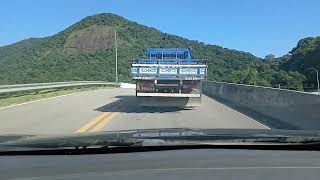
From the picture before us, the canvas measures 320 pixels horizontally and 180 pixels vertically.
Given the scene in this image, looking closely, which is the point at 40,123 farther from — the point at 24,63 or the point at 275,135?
the point at 24,63

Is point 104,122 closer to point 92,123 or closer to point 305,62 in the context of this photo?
point 92,123

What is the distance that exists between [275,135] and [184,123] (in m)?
11.9

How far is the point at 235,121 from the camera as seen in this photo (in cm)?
1800

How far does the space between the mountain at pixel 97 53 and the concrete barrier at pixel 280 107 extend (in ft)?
138

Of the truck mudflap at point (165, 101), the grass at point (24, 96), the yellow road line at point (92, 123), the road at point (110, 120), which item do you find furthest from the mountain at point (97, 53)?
the yellow road line at point (92, 123)

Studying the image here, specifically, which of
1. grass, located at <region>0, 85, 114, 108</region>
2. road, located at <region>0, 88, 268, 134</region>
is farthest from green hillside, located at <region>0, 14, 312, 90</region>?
road, located at <region>0, 88, 268, 134</region>

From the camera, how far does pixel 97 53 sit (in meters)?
124

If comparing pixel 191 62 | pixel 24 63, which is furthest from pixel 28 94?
pixel 24 63

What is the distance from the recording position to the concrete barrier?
49.4 feet

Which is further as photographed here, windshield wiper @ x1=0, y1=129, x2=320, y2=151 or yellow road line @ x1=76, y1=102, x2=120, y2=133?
yellow road line @ x1=76, y1=102, x2=120, y2=133

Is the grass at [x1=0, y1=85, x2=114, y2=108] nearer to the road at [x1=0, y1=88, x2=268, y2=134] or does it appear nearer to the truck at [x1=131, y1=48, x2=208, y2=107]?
the road at [x1=0, y1=88, x2=268, y2=134]

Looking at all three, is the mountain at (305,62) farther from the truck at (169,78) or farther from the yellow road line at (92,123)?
the yellow road line at (92,123)

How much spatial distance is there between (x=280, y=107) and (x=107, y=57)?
9546 cm

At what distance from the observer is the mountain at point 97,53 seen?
86225 mm
